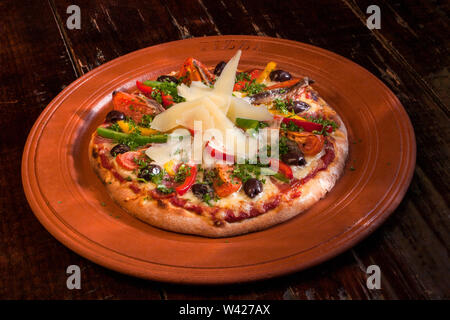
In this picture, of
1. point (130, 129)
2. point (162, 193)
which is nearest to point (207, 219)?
point (162, 193)

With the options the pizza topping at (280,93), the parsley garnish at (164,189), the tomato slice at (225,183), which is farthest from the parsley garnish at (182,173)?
the pizza topping at (280,93)

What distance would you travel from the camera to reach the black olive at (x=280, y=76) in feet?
15.5

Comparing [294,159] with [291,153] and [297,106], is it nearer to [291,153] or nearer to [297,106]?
[291,153]

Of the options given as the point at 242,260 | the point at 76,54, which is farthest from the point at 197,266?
the point at 76,54

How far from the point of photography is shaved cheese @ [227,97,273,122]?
3.96m

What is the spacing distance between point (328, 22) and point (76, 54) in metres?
2.77

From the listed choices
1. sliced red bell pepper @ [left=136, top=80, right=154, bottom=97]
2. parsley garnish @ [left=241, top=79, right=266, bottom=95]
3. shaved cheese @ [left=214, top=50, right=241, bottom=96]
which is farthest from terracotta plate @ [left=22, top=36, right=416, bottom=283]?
Answer: shaved cheese @ [left=214, top=50, right=241, bottom=96]

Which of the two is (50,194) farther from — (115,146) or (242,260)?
(242,260)

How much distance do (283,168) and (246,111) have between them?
525 millimetres

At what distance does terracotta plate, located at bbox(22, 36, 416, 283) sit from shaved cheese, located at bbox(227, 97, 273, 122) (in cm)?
75

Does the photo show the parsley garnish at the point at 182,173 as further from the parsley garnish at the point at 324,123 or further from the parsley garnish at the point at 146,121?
the parsley garnish at the point at 324,123

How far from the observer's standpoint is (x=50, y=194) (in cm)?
392

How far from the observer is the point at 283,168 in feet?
12.7

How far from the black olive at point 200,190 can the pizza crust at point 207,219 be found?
6.1 inches
